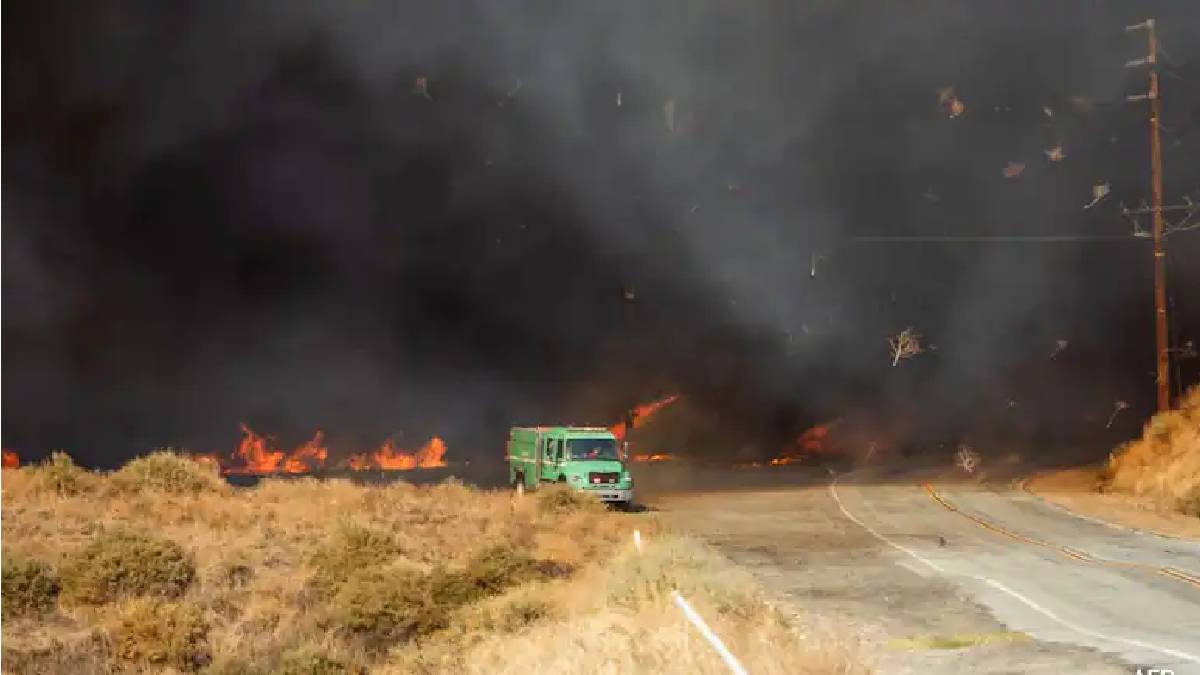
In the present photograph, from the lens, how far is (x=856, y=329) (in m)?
81.8

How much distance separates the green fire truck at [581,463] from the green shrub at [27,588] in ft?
46.9

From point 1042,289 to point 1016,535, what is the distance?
49868mm

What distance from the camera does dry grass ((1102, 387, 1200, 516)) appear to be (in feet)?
108

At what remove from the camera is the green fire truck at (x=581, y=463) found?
33.4 m

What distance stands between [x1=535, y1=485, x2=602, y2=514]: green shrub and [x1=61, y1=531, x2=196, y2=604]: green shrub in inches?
387

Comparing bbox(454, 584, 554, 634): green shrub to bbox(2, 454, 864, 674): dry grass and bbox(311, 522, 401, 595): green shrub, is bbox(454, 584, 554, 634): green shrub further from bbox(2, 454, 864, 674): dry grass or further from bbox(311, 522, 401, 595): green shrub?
bbox(311, 522, 401, 595): green shrub

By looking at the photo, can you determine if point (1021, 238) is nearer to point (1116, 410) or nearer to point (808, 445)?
point (1116, 410)

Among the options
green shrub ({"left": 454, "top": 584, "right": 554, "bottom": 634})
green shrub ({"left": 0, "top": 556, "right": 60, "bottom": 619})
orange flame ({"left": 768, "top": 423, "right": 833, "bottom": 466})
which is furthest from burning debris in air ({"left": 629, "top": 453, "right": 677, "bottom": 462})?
green shrub ({"left": 0, "top": 556, "right": 60, "bottom": 619})

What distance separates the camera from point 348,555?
24.9 meters

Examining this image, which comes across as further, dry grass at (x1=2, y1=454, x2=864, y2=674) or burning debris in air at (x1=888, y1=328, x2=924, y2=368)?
burning debris in air at (x1=888, y1=328, x2=924, y2=368)

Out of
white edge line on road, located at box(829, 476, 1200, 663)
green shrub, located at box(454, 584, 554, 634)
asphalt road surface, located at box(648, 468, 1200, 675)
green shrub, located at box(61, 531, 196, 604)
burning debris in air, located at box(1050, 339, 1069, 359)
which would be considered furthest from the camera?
burning debris in air, located at box(1050, 339, 1069, 359)

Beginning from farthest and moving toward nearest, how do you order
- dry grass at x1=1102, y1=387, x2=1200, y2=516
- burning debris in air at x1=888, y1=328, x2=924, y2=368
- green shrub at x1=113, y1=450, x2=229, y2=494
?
burning debris in air at x1=888, y1=328, x2=924, y2=368
green shrub at x1=113, y1=450, x2=229, y2=494
dry grass at x1=1102, y1=387, x2=1200, y2=516

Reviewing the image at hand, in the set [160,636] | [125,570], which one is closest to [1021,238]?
[125,570]

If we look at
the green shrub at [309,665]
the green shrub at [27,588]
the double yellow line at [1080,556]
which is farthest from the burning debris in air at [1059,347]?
the green shrub at [27,588]
